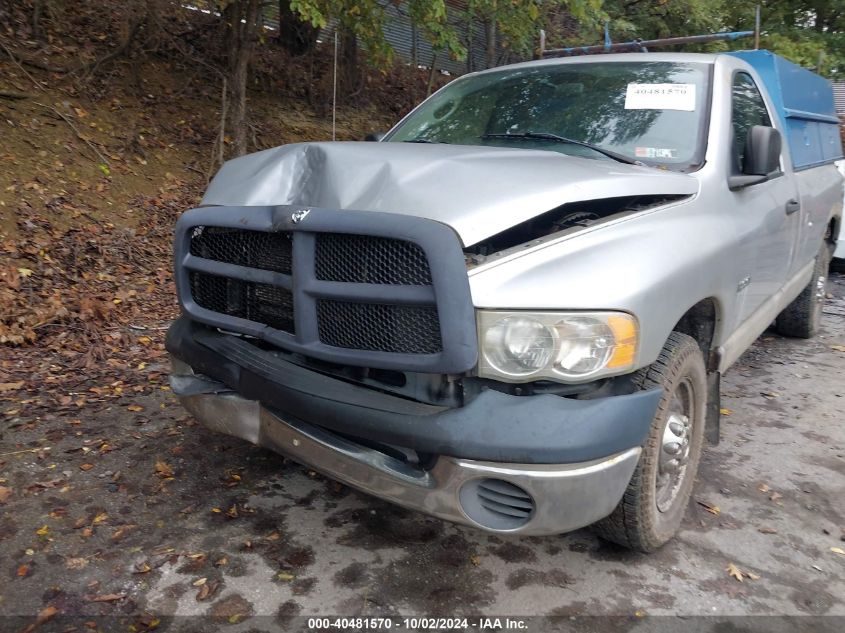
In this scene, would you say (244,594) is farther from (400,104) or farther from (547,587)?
(400,104)

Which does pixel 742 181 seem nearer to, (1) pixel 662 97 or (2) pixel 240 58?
(1) pixel 662 97

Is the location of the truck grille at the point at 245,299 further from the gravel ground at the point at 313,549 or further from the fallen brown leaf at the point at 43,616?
the fallen brown leaf at the point at 43,616

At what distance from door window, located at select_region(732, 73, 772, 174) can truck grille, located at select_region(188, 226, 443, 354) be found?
2.05m

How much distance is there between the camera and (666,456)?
2.86 metres

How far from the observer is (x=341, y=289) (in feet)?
7.80

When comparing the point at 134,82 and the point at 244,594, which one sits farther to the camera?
the point at 134,82

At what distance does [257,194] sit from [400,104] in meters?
10.5

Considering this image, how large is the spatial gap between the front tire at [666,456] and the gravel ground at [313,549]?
0.52 ft

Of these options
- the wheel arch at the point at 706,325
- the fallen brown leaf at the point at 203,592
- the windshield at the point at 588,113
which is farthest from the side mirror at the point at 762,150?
the fallen brown leaf at the point at 203,592

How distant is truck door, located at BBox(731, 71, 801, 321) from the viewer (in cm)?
346

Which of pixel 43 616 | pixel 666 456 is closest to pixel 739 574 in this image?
pixel 666 456

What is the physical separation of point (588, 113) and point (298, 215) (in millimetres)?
1855

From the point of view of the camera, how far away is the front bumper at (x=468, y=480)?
7.31 feet


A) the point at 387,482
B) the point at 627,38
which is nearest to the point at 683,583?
the point at 387,482
